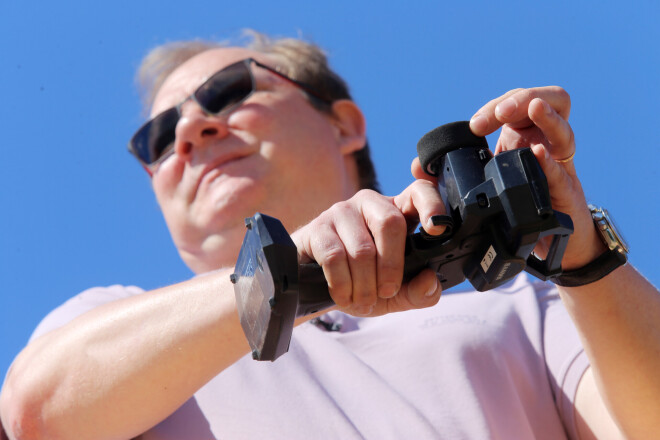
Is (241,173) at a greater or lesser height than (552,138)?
greater

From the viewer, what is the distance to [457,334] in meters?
2.14

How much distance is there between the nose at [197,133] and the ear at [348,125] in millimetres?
559

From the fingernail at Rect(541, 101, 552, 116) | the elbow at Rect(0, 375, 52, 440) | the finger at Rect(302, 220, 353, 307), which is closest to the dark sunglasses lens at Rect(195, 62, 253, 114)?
the elbow at Rect(0, 375, 52, 440)

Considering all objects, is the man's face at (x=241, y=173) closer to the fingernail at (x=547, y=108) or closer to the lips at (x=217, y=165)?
the lips at (x=217, y=165)

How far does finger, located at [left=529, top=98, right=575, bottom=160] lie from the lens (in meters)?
1.47

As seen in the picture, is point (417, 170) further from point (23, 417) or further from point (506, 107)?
point (23, 417)

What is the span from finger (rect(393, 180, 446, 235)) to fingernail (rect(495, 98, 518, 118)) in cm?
20

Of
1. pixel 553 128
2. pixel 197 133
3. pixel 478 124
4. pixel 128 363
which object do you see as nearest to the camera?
pixel 478 124

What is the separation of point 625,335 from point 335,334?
33.6 inches

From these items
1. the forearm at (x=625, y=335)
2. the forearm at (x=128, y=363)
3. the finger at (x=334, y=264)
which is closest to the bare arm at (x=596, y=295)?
the forearm at (x=625, y=335)

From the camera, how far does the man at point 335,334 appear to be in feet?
4.59

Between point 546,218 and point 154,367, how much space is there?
839mm

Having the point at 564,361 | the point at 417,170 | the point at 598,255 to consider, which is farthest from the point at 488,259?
the point at 564,361

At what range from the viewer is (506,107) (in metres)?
1.45
